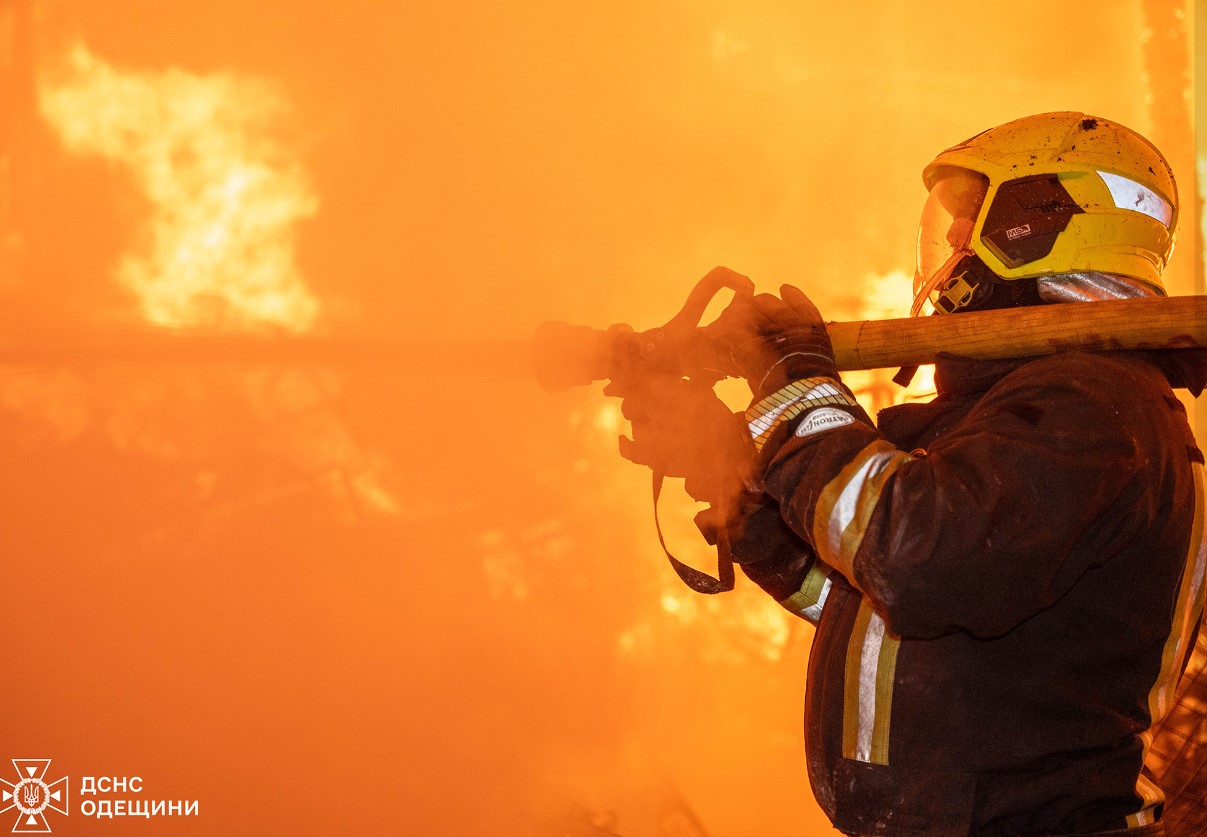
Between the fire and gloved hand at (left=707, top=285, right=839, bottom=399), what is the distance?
169cm

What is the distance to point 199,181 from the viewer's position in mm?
2898

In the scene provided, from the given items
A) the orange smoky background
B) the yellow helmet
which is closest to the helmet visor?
the yellow helmet

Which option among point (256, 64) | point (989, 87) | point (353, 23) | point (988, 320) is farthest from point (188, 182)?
point (989, 87)

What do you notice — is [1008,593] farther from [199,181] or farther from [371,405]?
[199,181]

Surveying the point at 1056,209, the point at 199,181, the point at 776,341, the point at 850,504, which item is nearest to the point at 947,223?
the point at 1056,209

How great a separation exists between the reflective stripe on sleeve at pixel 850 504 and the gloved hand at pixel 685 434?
358mm

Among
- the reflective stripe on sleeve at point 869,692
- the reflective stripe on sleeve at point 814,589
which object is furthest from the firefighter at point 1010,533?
the reflective stripe on sleeve at point 814,589

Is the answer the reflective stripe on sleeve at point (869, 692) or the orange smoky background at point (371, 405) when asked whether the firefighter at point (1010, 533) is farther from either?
the orange smoky background at point (371, 405)

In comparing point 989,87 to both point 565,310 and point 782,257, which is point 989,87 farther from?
point 565,310

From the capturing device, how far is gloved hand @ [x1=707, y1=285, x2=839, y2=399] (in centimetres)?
156

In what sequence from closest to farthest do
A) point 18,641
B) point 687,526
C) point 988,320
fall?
1. point 988,320
2. point 18,641
3. point 687,526

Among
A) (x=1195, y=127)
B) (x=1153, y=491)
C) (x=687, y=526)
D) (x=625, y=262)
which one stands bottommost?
(x=1153, y=491)

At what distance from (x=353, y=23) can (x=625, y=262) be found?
110 centimetres

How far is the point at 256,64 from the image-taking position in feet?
9.73
